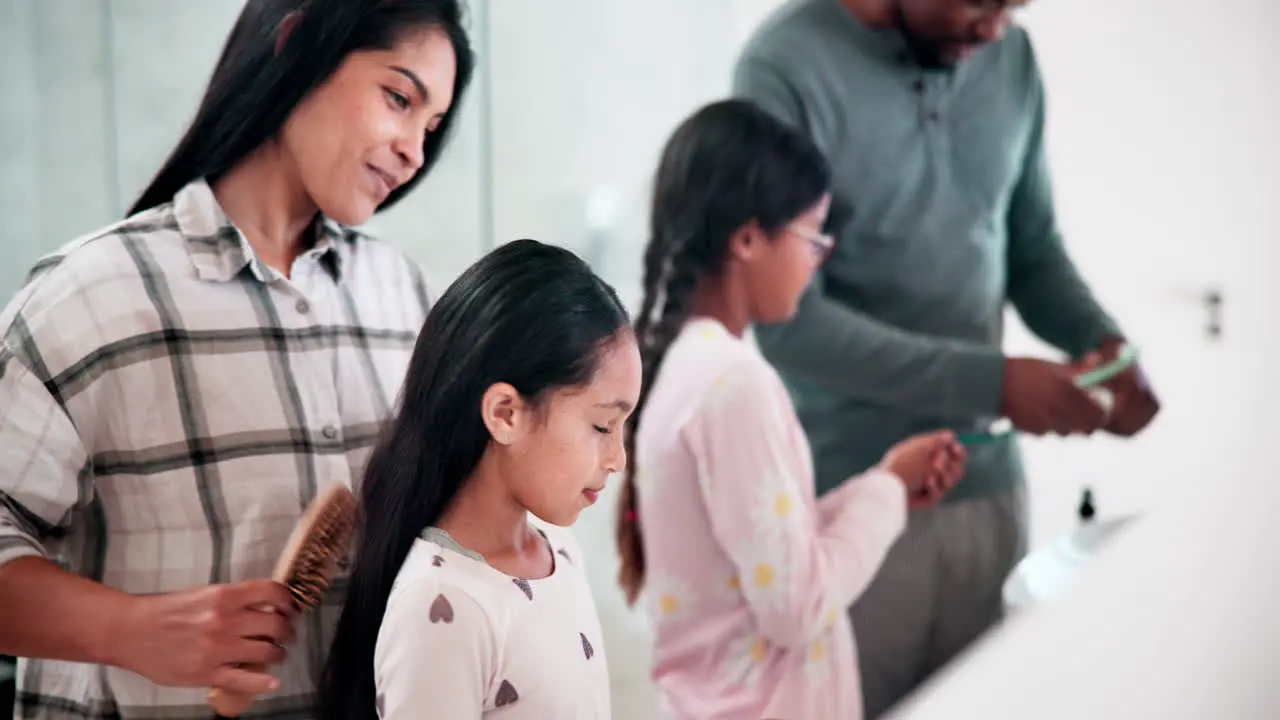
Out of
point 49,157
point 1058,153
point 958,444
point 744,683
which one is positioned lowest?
point 744,683

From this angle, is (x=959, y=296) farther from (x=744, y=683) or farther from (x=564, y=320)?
(x=564, y=320)

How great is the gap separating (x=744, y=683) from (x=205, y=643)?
Answer: 0.62 metres

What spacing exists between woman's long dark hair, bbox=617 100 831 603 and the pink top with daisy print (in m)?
0.02

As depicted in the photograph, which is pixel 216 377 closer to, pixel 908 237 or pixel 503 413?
pixel 503 413

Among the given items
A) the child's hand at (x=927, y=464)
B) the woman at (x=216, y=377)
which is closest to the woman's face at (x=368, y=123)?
the woman at (x=216, y=377)

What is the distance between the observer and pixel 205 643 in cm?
76

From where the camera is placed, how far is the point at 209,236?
0.81 metres

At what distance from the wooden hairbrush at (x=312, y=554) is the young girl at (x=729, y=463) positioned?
1.27 ft

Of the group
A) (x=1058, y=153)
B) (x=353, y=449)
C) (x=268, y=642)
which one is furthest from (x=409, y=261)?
(x=1058, y=153)

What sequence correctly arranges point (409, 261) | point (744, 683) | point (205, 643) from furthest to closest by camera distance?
1. point (744, 683)
2. point (409, 261)
3. point (205, 643)

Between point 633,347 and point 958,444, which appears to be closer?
point 633,347

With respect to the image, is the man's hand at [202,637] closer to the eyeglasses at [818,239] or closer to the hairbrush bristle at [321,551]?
the hairbrush bristle at [321,551]

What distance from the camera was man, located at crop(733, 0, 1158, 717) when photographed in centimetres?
137

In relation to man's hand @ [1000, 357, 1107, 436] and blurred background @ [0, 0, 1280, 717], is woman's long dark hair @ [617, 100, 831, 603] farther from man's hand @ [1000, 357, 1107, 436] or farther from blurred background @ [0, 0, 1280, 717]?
man's hand @ [1000, 357, 1107, 436]
